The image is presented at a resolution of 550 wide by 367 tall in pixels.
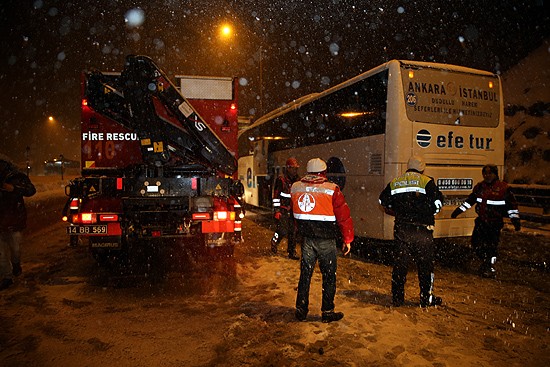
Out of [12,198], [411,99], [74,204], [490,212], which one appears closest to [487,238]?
[490,212]

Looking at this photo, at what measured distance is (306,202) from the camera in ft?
15.2

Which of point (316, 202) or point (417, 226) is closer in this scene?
point (316, 202)

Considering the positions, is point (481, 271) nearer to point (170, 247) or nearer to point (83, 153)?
point (170, 247)

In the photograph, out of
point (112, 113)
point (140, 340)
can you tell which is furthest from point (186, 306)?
point (112, 113)

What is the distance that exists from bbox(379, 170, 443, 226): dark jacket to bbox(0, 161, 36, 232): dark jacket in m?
5.30

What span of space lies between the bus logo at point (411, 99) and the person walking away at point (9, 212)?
6.47 m

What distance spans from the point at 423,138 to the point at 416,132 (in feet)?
0.64

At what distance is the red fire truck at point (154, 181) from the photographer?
21.3 feet

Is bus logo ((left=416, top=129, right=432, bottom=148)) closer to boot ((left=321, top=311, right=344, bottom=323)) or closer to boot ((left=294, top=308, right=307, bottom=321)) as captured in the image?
boot ((left=321, top=311, right=344, bottom=323))

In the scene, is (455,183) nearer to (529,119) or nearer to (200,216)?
(200,216)

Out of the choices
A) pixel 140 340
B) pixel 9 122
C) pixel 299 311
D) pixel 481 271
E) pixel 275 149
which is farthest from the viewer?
pixel 9 122

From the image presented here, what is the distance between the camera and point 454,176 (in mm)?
7812

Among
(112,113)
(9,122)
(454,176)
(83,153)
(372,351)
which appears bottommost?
(372,351)

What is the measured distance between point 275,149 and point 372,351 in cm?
1092
